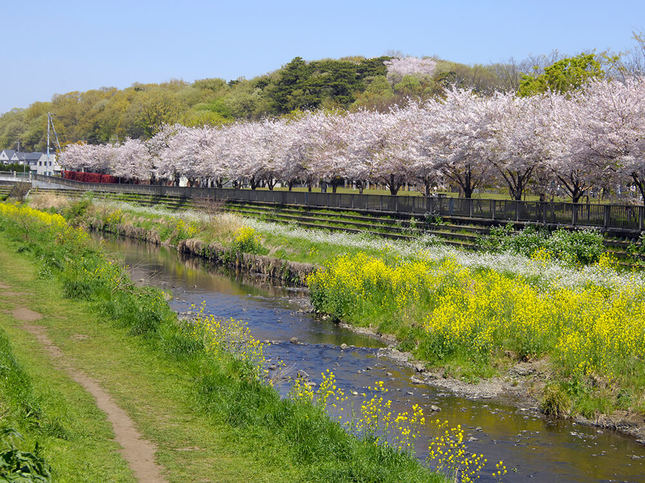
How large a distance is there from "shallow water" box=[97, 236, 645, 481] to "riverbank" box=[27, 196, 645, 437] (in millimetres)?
889

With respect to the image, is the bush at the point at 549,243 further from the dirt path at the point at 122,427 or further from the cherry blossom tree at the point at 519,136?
the dirt path at the point at 122,427

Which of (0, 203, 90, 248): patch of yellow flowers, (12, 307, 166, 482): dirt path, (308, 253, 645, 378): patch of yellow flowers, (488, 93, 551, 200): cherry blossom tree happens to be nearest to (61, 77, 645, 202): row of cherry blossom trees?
(488, 93, 551, 200): cherry blossom tree

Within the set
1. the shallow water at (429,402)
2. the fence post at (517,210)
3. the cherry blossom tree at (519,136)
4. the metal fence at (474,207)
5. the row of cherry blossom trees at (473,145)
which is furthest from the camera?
the cherry blossom tree at (519,136)

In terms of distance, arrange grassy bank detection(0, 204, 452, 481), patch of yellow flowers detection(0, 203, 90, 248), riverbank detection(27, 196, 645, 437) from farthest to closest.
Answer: patch of yellow flowers detection(0, 203, 90, 248)
riverbank detection(27, 196, 645, 437)
grassy bank detection(0, 204, 452, 481)

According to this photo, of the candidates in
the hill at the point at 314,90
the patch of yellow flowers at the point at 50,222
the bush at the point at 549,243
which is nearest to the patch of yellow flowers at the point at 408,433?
the bush at the point at 549,243

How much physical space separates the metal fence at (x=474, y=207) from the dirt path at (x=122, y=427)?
23204 mm

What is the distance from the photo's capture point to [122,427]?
13.0 metres

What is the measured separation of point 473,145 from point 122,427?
30.8 metres

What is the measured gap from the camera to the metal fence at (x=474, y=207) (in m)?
30.4

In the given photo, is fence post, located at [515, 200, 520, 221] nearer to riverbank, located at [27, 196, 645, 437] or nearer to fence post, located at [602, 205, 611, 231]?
riverbank, located at [27, 196, 645, 437]

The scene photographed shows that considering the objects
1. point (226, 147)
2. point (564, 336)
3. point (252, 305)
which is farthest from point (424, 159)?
point (226, 147)

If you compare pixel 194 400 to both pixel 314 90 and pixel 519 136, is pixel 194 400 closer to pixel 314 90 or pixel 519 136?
pixel 519 136

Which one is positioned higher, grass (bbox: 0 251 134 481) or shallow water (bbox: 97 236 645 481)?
grass (bbox: 0 251 134 481)

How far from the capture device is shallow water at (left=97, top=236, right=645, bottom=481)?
577 inches
